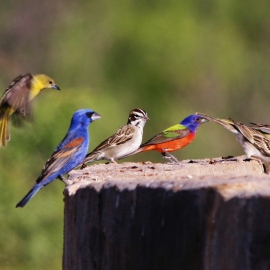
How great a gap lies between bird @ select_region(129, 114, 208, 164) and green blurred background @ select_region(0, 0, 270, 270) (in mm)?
6070

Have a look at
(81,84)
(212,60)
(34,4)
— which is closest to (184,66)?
(212,60)

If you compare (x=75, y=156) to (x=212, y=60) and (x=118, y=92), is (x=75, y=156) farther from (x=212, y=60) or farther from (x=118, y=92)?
(x=212, y=60)

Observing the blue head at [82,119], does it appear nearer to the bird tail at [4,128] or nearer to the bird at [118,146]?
the bird at [118,146]

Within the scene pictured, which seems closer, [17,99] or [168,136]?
[17,99]

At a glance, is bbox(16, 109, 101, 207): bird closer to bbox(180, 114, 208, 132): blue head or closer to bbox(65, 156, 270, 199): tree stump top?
bbox(65, 156, 270, 199): tree stump top

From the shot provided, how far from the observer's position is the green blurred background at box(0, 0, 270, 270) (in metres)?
18.6

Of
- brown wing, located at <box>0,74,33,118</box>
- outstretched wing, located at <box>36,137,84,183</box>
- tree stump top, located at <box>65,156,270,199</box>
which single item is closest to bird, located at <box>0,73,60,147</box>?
brown wing, located at <box>0,74,33,118</box>

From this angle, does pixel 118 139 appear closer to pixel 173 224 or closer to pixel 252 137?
pixel 252 137

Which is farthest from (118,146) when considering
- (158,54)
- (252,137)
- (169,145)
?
(158,54)

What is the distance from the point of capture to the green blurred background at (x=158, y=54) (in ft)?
60.9

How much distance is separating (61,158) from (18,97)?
2.45 feet

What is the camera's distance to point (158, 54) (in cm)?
1981

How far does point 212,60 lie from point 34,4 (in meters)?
5.32

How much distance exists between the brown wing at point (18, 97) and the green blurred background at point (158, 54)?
25.6ft
